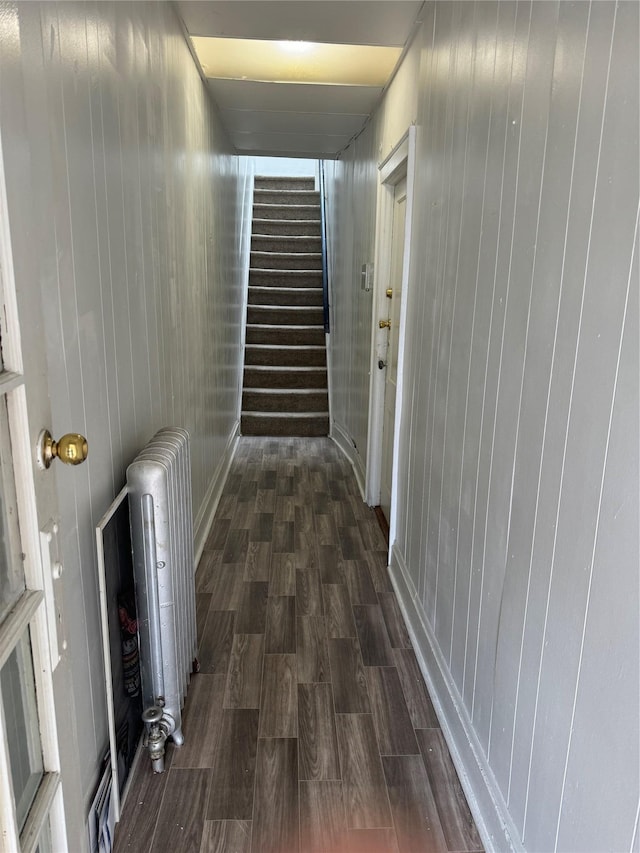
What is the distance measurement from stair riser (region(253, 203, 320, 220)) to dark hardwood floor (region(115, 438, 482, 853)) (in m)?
5.16

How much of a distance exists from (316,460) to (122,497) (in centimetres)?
323

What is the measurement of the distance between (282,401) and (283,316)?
1160mm

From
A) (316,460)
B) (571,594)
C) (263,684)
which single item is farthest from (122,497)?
(316,460)

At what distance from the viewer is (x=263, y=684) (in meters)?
2.07

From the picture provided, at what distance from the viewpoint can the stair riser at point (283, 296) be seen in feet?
21.2

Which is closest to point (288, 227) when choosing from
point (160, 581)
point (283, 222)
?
point (283, 222)

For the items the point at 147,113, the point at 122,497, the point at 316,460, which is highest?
the point at 147,113

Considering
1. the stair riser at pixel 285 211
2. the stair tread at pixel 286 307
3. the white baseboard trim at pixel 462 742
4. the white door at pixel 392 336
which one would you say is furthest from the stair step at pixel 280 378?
the white baseboard trim at pixel 462 742

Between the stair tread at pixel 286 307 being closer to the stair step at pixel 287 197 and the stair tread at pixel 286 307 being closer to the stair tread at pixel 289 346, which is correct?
the stair tread at pixel 289 346

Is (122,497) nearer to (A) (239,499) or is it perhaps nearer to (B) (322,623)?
(B) (322,623)

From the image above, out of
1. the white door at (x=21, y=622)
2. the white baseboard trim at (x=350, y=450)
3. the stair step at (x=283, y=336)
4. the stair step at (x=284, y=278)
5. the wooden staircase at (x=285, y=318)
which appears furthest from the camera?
the stair step at (x=284, y=278)

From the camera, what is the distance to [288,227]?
23.4 ft

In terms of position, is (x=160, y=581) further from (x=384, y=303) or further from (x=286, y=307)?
(x=286, y=307)

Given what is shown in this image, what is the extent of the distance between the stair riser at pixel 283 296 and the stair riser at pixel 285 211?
49.8 inches
